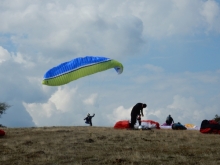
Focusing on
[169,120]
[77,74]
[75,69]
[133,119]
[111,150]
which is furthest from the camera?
[169,120]

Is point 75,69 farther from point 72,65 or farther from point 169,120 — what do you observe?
point 169,120

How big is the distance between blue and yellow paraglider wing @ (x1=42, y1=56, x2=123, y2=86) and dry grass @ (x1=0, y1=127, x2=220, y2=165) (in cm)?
879

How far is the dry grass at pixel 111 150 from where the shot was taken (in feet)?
44.7

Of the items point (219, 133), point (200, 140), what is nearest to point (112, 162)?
point (200, 140)

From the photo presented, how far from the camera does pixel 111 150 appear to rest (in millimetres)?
15773

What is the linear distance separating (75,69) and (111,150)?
13788 mm

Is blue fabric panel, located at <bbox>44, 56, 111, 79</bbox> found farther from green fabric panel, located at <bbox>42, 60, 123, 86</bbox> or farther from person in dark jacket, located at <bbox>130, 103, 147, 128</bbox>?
person in dark jacket, located at <bbox>130, 103, 147, 128</bbox>

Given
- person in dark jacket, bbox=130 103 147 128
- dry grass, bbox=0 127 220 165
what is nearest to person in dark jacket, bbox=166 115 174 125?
person in dark jacket, bbox=130 103 147 128

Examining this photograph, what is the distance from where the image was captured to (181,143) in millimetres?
17703

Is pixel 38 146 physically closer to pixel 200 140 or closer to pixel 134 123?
pixel 200 140

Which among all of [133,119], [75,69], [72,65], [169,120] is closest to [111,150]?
[133,119]

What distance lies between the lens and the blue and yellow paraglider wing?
28.8 meters

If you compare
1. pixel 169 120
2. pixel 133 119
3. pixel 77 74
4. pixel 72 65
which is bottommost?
pixel 133 119

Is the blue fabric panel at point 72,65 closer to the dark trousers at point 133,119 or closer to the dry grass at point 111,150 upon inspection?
the dark trousers at point 133,119
